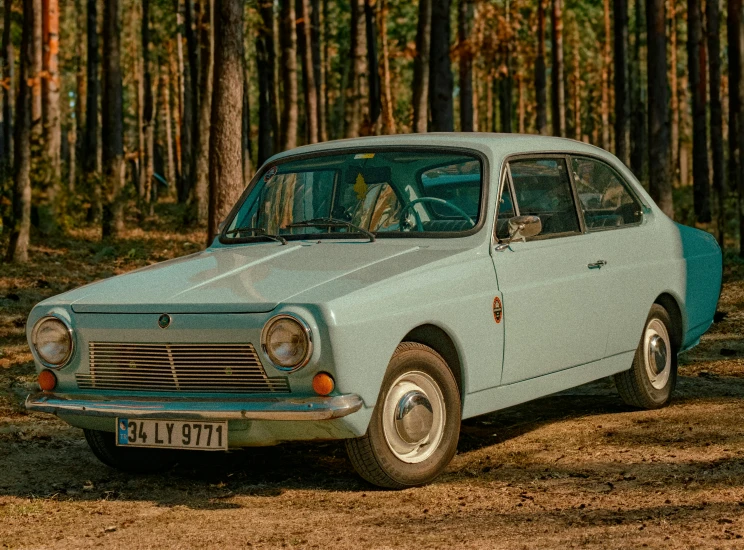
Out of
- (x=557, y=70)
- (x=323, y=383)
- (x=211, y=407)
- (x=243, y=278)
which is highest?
(x=557, y=70)

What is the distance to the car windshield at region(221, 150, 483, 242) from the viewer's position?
266 inches

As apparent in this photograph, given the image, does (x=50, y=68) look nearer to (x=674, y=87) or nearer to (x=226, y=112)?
(x=226, y=112)

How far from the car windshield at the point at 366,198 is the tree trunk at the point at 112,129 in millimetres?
15844

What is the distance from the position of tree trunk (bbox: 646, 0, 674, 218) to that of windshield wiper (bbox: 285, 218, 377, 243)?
12651 millimetres

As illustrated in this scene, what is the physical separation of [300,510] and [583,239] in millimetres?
2690

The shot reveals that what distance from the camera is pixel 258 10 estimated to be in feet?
96.1

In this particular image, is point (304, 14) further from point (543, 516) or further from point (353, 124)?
point (543, 516)

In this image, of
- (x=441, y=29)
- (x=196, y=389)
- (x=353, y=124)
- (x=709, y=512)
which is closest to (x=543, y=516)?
(x=709, y=512)

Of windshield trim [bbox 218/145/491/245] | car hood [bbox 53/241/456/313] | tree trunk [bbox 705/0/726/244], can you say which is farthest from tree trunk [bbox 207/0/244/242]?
tree trunk [bbox 705/0/726/244]

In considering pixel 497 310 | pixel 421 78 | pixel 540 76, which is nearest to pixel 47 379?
pixel 497 310

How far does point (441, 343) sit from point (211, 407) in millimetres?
1272

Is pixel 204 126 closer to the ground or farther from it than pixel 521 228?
farther from it

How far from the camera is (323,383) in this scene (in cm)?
541

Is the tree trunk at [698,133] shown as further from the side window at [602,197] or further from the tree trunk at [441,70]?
the side window at [602,197]
